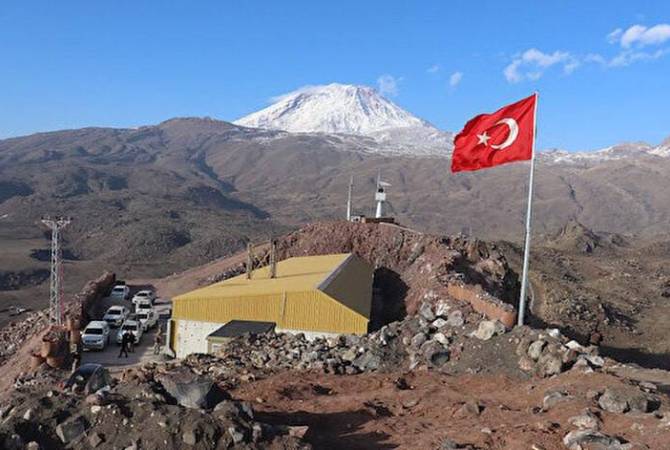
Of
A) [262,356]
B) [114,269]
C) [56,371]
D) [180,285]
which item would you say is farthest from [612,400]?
[114,269]

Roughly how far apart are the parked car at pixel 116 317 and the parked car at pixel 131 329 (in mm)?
1994

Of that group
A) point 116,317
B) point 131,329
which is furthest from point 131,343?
point 116,317

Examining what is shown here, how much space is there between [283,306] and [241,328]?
179 centimetres

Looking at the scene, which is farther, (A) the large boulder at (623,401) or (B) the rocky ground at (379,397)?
(A) the large boulder at (623,401)

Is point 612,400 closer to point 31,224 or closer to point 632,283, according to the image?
point 632,283

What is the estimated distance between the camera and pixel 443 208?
155 meters

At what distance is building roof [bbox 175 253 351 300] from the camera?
24.8 meters

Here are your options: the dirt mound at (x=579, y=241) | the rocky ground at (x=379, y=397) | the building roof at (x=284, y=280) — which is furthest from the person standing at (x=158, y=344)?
the dirt mound at (x=579, y=241)

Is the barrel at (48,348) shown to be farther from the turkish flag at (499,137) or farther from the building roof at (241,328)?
the turkish flag at (499,137)

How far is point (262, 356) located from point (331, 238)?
65.8 feet

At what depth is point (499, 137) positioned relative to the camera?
53.5 ft

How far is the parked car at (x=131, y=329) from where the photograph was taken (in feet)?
95.3

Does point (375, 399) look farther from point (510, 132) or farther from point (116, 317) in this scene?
point (116, 317)

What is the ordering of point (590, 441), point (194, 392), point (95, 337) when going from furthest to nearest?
point (95, 337) → point (194, 392) → point (590, 441)
